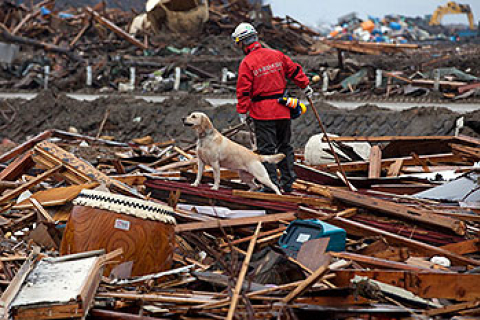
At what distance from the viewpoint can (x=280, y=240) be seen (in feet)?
21.5

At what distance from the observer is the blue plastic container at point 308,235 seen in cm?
621

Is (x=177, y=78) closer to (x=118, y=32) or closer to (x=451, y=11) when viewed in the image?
(x=118, y=32)

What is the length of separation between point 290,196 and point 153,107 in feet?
55.6

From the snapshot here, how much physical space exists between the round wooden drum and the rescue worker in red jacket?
8.97 ft

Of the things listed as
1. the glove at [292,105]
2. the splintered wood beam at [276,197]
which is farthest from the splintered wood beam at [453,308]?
the glove at [292,105]

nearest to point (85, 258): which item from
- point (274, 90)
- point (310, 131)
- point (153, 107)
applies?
point (274, 90)

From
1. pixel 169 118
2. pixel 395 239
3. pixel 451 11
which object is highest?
pixel 395 239

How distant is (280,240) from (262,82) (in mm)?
2650

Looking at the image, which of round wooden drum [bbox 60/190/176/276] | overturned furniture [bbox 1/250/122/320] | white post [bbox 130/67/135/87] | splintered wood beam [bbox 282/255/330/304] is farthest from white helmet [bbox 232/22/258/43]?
white post [bbox 130/67/135/87]

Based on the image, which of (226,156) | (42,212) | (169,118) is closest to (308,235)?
(226,156)

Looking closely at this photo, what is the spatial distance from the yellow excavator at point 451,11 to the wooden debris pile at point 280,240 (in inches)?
A: 1806

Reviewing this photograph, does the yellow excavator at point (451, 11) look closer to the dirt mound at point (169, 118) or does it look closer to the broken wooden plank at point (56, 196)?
the dirt mound at point (169, 118)

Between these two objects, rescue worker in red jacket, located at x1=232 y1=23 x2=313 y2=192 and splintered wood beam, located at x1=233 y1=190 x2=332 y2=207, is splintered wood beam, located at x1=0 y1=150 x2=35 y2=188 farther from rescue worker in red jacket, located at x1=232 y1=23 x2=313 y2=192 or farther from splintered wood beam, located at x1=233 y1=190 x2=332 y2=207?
splintered wood beam, located at x1=233 y1=190 x2=332 y2=207

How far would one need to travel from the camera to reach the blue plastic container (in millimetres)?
6207
